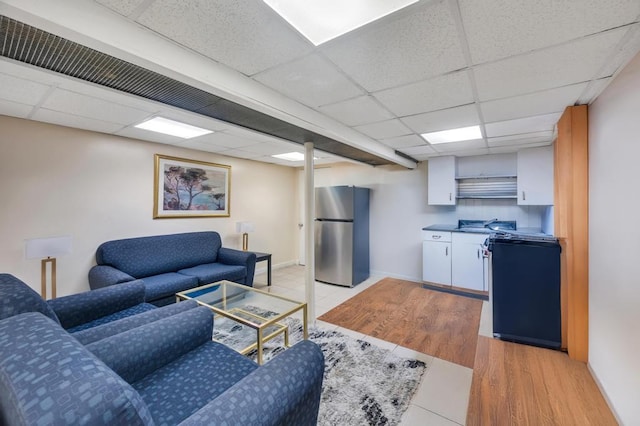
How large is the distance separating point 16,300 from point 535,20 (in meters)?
2.88

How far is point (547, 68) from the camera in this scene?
1.64 metres

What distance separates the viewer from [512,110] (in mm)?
2324

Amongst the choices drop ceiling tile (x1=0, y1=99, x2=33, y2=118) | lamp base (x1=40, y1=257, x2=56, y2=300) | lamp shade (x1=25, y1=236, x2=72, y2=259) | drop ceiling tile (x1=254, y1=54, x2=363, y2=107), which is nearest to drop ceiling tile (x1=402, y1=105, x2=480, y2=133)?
drop ceiling tile (x1=254, y1=54, x2=363, y2=107)

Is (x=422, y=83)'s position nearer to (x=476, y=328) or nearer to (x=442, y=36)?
(x=442, y=36)

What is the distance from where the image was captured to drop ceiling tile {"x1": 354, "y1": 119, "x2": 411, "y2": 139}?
2.73 meters

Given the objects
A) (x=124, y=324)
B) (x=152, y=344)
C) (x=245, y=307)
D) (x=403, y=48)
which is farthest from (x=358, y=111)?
(x=124, y=324)

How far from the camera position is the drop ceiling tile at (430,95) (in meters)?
1.82

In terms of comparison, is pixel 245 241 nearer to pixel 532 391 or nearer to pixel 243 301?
pixel 243 301

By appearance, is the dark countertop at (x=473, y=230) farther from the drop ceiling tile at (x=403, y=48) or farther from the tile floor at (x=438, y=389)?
the drop ceiling tile at (x=403, y=48)

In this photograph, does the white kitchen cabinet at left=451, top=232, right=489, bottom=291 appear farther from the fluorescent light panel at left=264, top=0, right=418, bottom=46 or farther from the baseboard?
the fluorescent light panel at left=264, top=0, right=418, bottom=46

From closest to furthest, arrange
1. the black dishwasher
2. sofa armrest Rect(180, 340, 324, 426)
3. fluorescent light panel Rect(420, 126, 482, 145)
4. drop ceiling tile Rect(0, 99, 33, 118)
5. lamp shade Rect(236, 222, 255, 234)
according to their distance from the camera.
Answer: sofa armrest Rect(180, 340, 324, 426) < drop ceiling tile Rect(0, 99, 33, 118) < the black dishwasher < fluorescent light panel Rect(420, 126, 482, 145) < lamp shade Rect(236, 222, 255, 234)

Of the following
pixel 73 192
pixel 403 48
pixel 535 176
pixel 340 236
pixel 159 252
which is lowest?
pixel 159 252

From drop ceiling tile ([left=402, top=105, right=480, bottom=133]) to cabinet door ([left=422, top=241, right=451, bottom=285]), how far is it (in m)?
2.03

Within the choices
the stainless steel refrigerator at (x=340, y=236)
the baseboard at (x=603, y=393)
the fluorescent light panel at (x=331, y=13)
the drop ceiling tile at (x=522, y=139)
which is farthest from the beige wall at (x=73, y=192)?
the baseboard at (x=603, y=393)
